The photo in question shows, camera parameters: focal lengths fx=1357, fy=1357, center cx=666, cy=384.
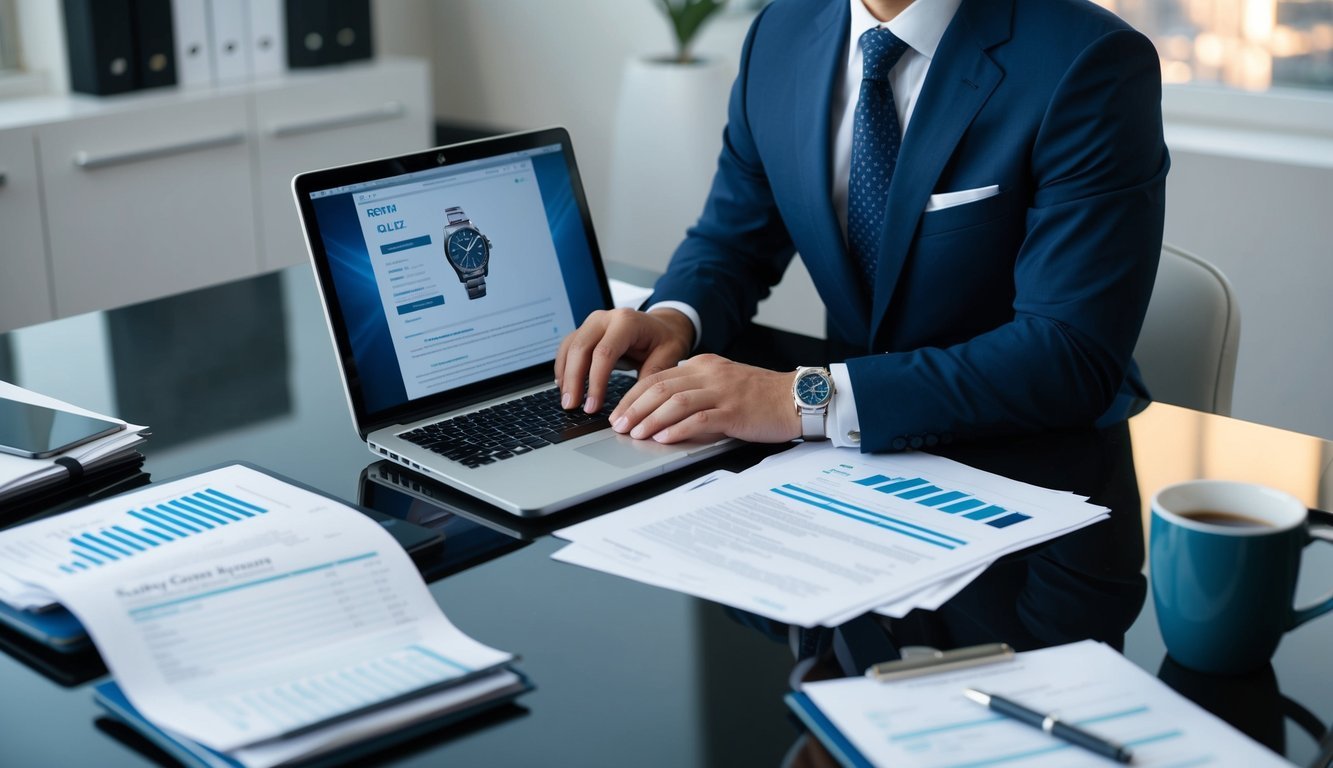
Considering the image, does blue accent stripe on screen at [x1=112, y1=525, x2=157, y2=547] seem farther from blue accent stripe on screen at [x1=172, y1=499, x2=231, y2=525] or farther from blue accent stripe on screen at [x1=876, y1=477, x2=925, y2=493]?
blue accent stripe on screen at [x1=876, y1=477, x2=925, y2=493]

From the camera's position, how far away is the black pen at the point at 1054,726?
75 cm

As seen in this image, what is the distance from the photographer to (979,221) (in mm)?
1409

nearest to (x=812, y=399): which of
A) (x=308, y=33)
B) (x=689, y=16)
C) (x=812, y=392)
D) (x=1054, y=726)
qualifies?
→ (x=812, y=392)

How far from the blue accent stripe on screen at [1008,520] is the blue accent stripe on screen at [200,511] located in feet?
1.92

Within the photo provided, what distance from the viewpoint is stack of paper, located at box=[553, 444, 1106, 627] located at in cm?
95

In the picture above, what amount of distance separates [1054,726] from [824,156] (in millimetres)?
884

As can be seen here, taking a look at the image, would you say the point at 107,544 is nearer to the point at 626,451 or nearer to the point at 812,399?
the point at 626,451

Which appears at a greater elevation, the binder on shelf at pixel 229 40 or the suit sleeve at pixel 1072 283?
the binder on shelf at pixel 229 40

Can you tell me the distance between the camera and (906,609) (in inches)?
36.3

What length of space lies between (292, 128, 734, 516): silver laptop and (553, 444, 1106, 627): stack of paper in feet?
0.26

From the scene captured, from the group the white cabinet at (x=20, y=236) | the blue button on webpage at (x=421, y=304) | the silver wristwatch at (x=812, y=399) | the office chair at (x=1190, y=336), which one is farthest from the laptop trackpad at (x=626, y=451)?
the white cabinet at (x=20, y=236)

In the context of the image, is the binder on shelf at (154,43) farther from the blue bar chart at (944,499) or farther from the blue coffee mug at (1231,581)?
the blue coffee mug at (1231,581)

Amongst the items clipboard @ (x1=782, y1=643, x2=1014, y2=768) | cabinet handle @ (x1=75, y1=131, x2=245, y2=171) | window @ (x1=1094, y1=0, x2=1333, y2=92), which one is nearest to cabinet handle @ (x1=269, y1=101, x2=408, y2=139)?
cabinet handle @ (x1=75, y1=131, x2=245, y2=171)

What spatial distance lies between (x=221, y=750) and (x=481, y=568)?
11.3 inches
